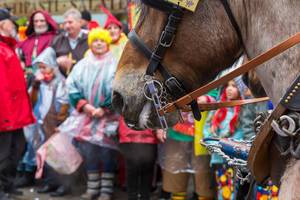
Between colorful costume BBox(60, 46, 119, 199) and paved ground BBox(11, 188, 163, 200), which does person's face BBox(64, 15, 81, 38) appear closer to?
colorful costume BBox(60, 46, 119, 199)

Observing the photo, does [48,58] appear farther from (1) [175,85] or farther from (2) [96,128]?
(1) [175,85]

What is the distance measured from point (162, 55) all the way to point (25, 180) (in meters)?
5.65

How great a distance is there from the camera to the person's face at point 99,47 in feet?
20.6

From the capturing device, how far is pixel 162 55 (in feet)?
7.23

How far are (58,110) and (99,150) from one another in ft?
3.10

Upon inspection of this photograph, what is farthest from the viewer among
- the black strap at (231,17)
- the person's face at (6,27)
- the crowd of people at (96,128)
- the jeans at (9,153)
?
the person's face at (6,27)

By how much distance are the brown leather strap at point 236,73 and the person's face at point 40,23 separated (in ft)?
19.5

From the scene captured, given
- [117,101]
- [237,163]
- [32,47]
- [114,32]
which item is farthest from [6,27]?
[237,163]

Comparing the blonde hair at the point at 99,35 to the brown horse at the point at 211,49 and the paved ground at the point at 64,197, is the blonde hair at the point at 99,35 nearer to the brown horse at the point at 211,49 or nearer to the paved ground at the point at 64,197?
the paved ground at the point at 64,197

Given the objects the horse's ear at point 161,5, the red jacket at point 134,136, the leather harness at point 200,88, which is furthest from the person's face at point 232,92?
the horse's ear at point 161,5

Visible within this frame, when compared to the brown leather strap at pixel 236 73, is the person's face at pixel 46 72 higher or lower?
higher

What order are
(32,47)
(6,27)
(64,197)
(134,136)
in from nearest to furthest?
1. (134,136)
2. (64,197)
3. (6,27)
4. (32,47)

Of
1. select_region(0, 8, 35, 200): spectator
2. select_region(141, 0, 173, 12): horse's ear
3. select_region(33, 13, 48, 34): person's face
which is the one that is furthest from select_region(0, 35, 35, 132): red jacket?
select_region(141, 0, 173, 12): horse's ear

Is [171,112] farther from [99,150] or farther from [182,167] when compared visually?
[99,150]
